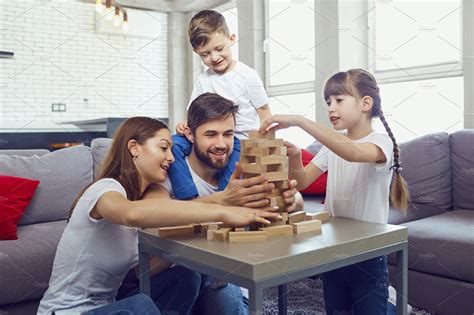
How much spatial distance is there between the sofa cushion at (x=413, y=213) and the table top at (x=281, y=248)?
0.77 m

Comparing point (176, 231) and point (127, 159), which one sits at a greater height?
point (127, 159)

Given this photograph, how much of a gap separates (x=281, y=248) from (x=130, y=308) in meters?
0.29

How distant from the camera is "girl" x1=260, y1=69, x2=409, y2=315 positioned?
3.03ft

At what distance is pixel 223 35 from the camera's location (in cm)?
121

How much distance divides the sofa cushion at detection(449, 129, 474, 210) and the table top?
95 centimetres

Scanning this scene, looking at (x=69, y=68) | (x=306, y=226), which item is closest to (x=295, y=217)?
(x=306, y=226)

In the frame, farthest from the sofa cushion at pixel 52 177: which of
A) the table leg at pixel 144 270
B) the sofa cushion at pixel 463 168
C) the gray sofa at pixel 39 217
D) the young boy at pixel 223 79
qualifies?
the sofa cushion at pixel 463 168

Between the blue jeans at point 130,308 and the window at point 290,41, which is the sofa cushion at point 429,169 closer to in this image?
the window at point 290,41

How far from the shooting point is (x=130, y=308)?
2.62 feet

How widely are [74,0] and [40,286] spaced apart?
3.32 meters

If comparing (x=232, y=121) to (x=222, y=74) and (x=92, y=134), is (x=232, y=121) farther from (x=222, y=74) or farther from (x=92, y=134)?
(x=92, y=134)

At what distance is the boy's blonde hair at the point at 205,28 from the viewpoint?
47.0 inches

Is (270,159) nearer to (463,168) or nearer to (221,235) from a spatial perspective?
(221,235)

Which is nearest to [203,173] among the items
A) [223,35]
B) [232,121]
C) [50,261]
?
[232,121]
